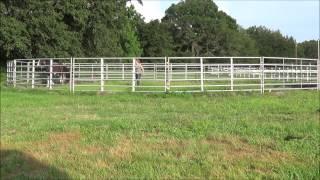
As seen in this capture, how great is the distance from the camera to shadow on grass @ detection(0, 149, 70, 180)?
8984 millimetres

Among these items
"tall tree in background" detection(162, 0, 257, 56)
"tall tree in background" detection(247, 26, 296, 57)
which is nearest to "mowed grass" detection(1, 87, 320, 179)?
"tall tree in background" detection(162, 0, 257, 56)

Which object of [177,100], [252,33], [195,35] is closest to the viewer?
[177,100]

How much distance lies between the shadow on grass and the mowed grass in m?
0.02

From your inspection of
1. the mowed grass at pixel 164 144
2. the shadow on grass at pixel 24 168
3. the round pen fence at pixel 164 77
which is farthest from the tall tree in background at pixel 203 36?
the shadow on grass at pixel 24 168

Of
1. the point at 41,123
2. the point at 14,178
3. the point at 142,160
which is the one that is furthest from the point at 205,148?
the point at 41,123

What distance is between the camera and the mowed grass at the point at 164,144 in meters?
8.80

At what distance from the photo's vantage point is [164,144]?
10.6m

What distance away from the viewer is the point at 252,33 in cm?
16388

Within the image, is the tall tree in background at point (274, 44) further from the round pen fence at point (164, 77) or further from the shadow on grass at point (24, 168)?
the shadow on grass at point (24, 168)

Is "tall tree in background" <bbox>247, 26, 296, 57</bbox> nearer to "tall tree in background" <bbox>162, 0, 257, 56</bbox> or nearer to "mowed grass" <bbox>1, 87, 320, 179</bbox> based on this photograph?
"tall tree in background" <bbox>162, 0, 257, 56</bbox>

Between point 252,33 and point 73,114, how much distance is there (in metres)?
151

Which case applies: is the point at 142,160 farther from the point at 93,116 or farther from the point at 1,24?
the point at 1,24

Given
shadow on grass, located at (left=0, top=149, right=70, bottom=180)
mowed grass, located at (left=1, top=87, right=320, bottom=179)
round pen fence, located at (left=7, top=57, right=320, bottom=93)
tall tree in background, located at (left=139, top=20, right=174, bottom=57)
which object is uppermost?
tall tree in background, located at (left=139, top=20, right=174, bottom=57)

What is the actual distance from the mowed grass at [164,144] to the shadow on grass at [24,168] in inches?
0.6
